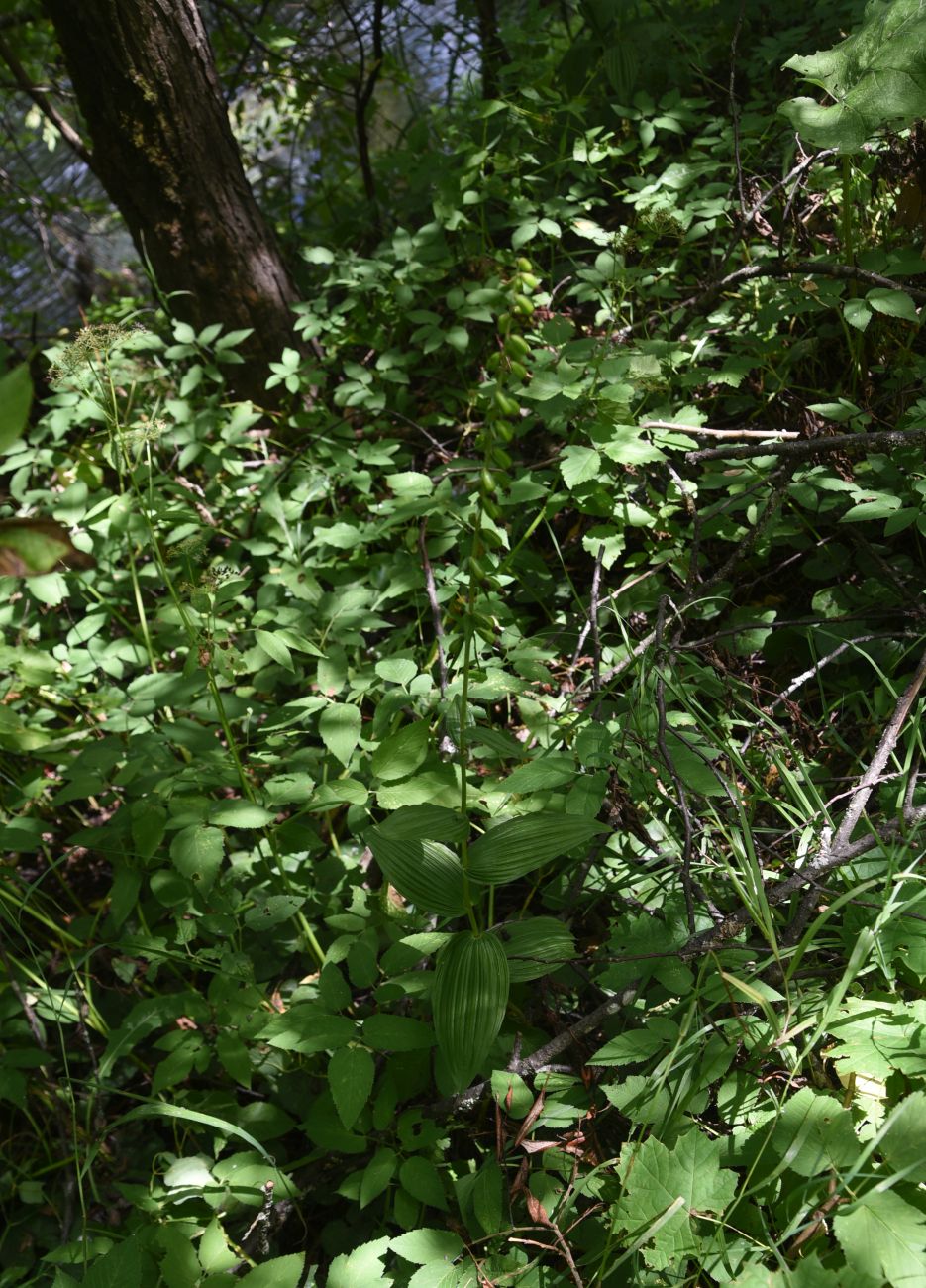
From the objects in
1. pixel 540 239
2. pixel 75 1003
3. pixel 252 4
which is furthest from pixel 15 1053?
pixel 252 4

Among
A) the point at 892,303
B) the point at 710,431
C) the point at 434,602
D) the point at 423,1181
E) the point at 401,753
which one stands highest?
the point at 892,303

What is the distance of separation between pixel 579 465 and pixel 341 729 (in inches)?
26.4

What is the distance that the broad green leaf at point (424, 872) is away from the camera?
1.22 meters

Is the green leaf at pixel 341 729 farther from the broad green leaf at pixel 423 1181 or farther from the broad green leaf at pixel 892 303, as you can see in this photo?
the broad green leaf at pixel 892 303

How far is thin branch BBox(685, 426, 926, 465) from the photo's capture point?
162 cm

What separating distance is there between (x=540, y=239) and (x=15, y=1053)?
255cm

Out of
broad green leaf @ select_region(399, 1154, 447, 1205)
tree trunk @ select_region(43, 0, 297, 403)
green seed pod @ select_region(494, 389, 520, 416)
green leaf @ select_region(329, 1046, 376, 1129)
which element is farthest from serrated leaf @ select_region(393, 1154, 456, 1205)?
tree trunk @ select_region(43, 0, 297, 403)

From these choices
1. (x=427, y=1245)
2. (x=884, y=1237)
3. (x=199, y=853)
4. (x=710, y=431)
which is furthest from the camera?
(x=710, y=431)

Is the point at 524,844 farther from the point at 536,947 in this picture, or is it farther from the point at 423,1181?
the point at 423,1181

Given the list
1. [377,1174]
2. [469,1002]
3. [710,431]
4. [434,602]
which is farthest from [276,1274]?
[710,431]

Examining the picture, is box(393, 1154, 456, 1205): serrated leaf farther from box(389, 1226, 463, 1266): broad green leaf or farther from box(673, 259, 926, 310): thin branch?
box(673, 259, 926, 310): thin branch

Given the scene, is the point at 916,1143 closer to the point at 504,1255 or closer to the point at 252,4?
the point at 504,1255

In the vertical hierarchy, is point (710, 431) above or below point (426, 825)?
above

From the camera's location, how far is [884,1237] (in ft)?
A: 2.87
